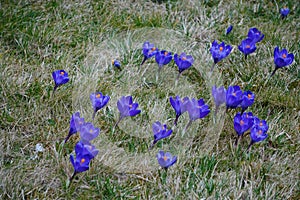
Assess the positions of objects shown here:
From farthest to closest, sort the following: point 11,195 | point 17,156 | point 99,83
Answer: point 99,83
point 17,156
point 11,195

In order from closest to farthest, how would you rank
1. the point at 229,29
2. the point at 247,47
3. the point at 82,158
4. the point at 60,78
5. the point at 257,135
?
the point at 82,158, the point at 257,135, the point at 60,78, the point at 247,47, the point at 229,29

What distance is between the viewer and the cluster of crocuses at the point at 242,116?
228 centimetres

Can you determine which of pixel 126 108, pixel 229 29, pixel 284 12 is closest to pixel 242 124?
pixel 126 108

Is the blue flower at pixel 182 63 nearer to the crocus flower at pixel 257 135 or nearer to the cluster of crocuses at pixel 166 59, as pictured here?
the cluster of crocuses at pixel 166 59

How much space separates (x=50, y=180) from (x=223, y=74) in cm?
133

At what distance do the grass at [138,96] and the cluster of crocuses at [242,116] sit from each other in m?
0.11

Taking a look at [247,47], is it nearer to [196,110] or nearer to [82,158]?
[196,110]

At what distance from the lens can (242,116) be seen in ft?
7.68

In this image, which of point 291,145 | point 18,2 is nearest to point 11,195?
point 291,145

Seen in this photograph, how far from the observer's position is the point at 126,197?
2078 millimetres

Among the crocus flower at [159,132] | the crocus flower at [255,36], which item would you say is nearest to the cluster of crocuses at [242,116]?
the crocus flower at [159,132]

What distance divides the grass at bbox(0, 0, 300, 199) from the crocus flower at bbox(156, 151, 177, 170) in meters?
0.07

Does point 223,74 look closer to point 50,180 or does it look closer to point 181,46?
point 181,46

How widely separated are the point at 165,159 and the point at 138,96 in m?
0.64
